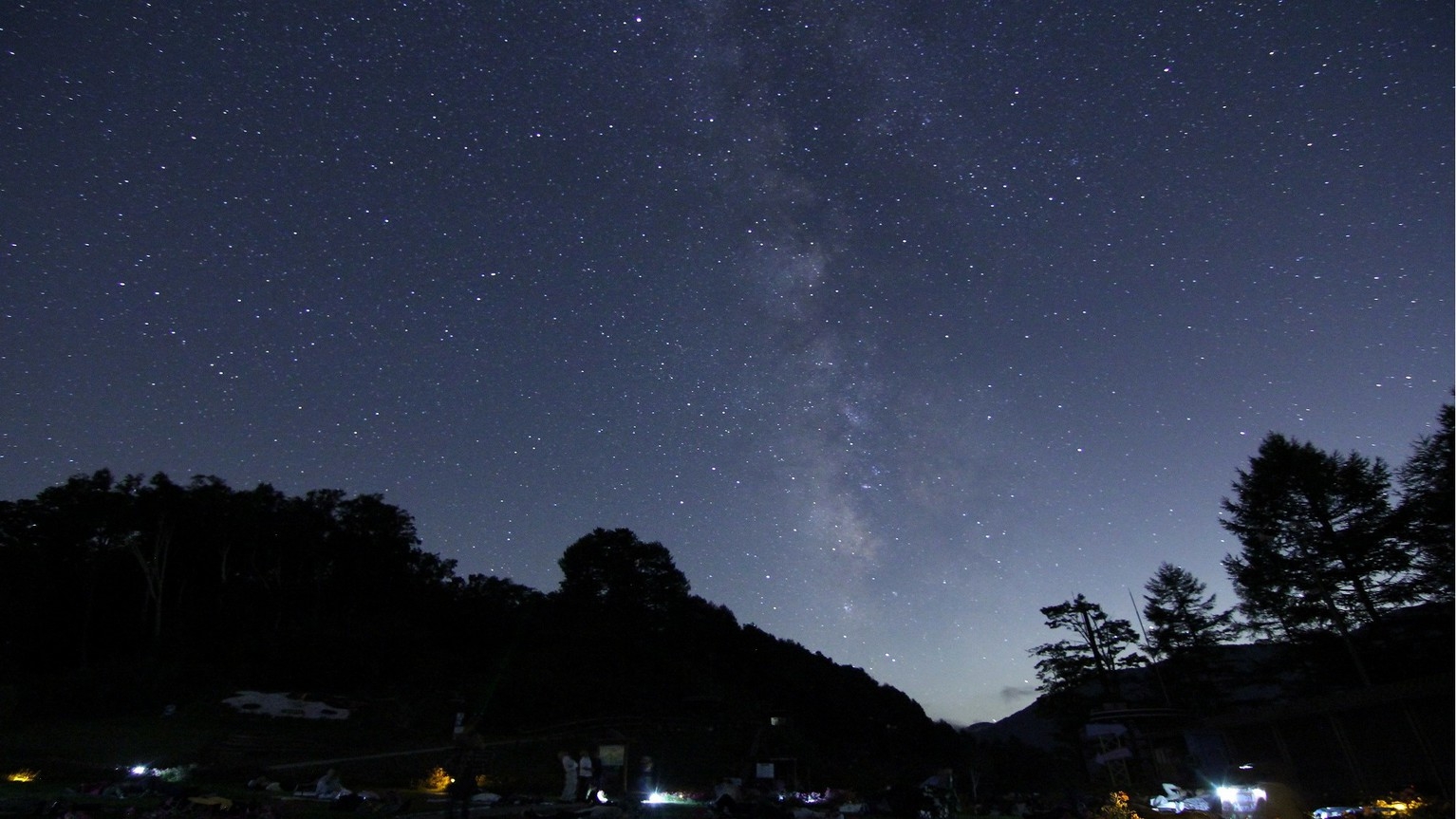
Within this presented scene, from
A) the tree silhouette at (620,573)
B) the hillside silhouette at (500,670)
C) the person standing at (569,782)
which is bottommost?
the person standing at (569,782)

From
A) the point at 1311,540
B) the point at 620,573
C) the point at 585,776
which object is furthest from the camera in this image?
the point at 620,573

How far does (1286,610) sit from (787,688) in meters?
61.7

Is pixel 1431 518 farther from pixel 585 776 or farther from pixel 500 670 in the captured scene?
pixel 500 670

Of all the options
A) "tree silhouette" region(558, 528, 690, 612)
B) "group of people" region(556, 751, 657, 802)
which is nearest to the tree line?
"group of people" region(556, 751, 657, 802)

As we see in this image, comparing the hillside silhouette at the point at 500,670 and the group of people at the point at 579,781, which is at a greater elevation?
the hillside silhouette at the point at 500,670

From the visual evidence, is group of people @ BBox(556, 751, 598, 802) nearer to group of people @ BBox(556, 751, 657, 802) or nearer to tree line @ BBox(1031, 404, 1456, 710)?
group of people @ BBox(556, 751, 657, 802)

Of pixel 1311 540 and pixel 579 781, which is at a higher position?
pixel 1311 540

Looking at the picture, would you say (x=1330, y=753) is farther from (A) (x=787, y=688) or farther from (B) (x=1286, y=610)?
(A) (x=787, y=688)

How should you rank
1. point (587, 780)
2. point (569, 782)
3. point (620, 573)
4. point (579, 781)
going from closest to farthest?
1. point (569, 782)
2. point (579, 781)
3. point (587, 780)
4. point (620, 573)

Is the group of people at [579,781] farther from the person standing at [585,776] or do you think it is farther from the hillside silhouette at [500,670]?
the hillside silhouette at [500,670]

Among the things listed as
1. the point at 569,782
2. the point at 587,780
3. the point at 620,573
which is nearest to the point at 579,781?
the point at 587,780

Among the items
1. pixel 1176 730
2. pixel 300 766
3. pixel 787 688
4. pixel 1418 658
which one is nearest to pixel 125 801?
pixel 300 766

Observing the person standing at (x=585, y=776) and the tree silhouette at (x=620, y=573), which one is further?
the tree silhouette at (x=620, y=573)

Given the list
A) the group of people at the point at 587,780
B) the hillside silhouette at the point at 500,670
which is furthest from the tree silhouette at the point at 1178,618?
the group of people at the point at 587,780
